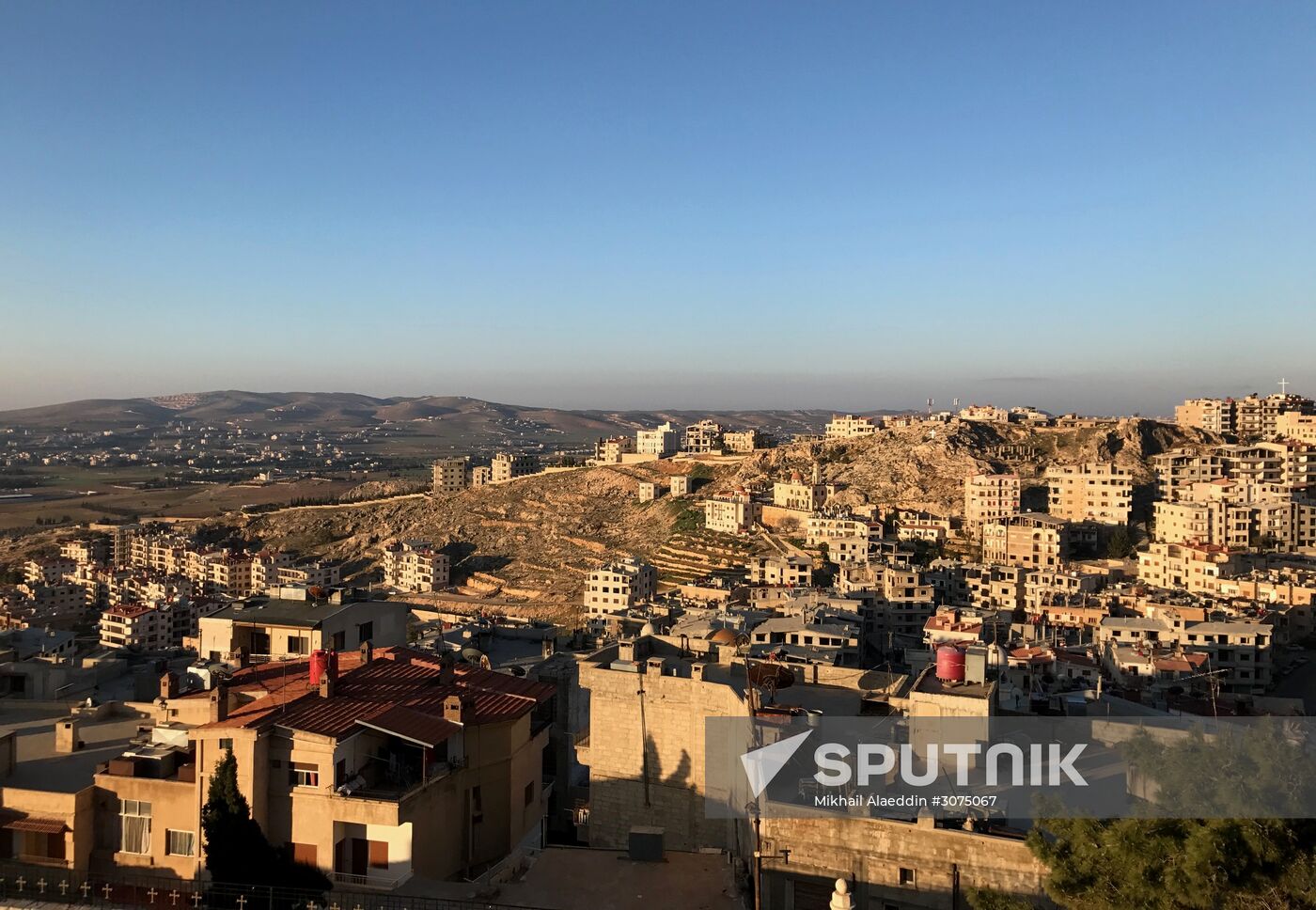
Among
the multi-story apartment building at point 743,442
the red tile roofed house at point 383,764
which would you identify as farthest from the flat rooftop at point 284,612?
the multi-story apartment building at point 743,442

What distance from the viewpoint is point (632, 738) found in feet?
33.6

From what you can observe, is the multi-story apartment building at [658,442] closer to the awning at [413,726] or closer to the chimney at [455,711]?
the chimney at [455,711]

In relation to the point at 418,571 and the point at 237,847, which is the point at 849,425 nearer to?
the point at 418,571

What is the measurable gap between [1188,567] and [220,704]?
1468 inches

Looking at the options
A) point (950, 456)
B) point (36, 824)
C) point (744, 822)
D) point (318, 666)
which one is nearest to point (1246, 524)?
point (950, 456)

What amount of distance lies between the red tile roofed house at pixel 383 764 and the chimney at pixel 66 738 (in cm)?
109

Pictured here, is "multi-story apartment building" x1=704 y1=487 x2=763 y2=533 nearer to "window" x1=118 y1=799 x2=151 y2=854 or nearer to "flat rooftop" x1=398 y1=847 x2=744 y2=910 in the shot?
"flat rooftop" x1=398 y1=847 x2=744 y2=910

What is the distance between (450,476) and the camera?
8500cm

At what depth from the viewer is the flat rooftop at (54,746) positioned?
9.11 metres

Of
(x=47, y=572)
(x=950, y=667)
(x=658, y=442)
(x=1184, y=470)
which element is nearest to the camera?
(x=950, y=667)

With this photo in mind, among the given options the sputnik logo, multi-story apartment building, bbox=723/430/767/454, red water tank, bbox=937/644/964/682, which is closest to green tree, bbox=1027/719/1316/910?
the sputnik logo

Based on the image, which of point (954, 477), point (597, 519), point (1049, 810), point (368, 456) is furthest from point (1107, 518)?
point (368, 456)

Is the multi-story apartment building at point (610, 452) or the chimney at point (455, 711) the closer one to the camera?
the chimney at point (455, 711)

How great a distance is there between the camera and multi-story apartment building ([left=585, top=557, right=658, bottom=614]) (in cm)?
4191
